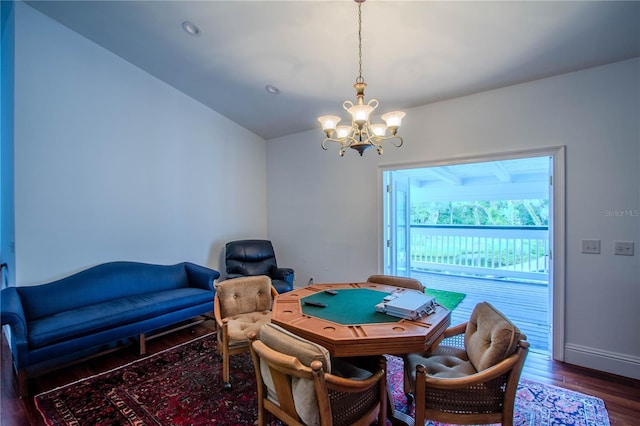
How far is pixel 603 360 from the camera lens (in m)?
2.58

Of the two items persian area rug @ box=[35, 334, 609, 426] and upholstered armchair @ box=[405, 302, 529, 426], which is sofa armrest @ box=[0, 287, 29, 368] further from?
upholstered armchair @ box=[405, 302, 529, 426]

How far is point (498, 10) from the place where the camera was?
211 centimetres

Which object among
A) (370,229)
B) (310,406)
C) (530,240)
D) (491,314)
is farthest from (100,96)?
(530,240)

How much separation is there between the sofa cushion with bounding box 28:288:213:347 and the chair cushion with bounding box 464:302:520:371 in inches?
114

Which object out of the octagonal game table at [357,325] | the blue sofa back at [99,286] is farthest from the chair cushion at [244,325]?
the blue sofa back at [99,286]

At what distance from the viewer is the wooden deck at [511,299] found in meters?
3.45

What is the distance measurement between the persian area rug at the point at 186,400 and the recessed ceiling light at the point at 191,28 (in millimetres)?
3157

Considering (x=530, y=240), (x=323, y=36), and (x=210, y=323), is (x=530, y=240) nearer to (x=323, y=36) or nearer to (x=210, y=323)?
(x=323, y=36)

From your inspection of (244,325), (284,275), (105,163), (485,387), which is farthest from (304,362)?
(105,163)

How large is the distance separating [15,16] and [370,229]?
14.3ft

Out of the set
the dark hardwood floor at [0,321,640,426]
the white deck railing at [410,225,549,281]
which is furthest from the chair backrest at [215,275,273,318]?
the white deck railing at [410,225,549,281]

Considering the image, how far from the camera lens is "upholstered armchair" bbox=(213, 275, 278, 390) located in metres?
2.33

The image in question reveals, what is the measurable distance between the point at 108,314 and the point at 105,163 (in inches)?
68.9

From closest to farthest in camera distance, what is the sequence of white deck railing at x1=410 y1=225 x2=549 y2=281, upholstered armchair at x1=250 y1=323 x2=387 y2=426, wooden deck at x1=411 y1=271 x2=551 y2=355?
upholstered armchair at x1=250 y1=323 x2=387 y2=426 → wooden deck at x1=411 y1=271 x2=551 y2=355 → white deck railing at x1=410 y1=225 x2=549 y2=281
